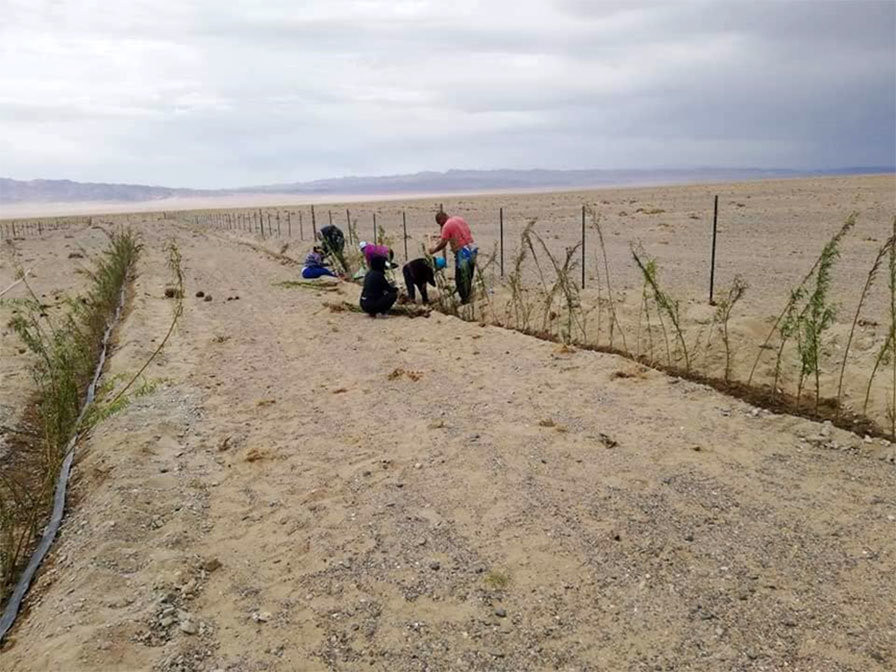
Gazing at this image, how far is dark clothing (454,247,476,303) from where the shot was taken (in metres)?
9.36

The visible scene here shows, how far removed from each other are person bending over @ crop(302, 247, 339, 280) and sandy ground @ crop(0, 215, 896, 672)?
6.92m

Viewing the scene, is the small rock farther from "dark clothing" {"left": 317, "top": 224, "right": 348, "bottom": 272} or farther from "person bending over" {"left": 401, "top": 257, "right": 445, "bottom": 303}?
"dark clothing" {"left": 317, "top": 224, "right": 348, "bottom": 272}

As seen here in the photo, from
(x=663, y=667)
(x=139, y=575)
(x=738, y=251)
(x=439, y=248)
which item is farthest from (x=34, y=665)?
(x=738, y=251)

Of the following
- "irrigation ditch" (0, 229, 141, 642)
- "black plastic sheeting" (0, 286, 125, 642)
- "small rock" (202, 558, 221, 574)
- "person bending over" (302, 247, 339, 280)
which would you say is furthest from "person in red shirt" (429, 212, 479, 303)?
"small rock" (202, 558, 221, 574)

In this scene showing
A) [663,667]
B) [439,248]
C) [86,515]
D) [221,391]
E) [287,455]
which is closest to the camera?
[663,667]

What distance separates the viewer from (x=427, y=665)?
109 inches

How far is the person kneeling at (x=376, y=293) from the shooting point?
30.5ft

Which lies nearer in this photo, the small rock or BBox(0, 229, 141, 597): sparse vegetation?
the small rock

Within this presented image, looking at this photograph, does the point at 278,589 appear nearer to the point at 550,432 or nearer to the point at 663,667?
the point at 663,667

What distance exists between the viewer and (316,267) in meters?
13.1

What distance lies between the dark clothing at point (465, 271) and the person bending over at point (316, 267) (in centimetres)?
414

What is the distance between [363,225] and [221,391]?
2882cm

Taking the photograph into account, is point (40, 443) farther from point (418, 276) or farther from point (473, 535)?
point (418, 276)

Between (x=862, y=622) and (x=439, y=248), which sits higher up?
(x=439, y=248)
